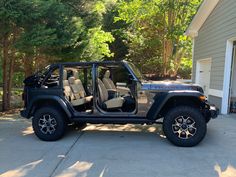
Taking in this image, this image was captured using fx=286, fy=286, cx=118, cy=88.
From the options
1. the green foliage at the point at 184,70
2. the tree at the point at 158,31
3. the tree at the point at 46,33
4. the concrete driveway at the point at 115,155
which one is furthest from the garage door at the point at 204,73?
the green foliage at the point at 184,70

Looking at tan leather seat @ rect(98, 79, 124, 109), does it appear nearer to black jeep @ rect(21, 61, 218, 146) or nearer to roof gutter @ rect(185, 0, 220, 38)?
black jeep @ rect(21, 61, 218, 146)

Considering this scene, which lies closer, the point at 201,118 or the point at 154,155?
the point at 154,155

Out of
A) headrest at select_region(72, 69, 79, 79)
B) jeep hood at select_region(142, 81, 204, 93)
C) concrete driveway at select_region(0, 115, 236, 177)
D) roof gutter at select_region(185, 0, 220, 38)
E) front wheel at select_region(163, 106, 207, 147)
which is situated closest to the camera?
concrete driveway at select_region(0, 115, 236, 177)

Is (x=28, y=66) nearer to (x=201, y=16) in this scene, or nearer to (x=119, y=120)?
(x=119, y=120)

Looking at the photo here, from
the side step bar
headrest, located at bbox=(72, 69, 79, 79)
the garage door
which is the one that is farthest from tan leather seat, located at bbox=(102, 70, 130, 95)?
the garage door

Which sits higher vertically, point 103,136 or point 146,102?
point 146,102

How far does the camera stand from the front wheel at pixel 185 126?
18.0ft

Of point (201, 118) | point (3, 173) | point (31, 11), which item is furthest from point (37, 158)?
point (31, 11)

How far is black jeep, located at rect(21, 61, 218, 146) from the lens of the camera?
5.56 metres

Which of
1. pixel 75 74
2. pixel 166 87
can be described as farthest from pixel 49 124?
pixel 166 87

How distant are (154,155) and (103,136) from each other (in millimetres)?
1694

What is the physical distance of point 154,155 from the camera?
5059 mm

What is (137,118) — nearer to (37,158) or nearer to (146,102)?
(146,102)

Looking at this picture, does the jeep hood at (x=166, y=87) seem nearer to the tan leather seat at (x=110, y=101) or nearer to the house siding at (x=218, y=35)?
the tan leather seat at (x=110, y=101)
